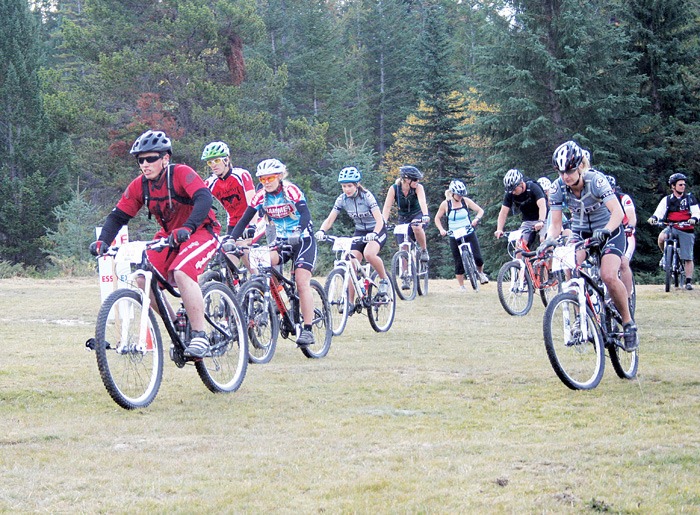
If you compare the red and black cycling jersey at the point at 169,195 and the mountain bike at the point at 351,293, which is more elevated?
the red and black cycling jersey at the point at 169,195

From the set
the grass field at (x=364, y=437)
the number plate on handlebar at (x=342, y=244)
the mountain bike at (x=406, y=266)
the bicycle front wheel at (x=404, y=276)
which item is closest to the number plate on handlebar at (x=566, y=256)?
the grass field at (x=364, y=437)

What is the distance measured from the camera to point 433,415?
7234 millimetres

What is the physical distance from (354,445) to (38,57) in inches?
1994

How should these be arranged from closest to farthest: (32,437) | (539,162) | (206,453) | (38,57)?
(206,453)
(32,437)
(539,162)
(38,57)

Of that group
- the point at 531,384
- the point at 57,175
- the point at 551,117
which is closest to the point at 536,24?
the point at 551,117

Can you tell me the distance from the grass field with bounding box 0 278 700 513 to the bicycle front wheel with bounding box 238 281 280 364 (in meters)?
0.16

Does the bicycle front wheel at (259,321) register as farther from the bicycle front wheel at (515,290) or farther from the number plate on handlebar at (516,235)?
the number plate on handlebar at (516,235)

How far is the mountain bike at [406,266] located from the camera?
17.3 m

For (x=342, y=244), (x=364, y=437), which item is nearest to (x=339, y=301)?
(x=342, y=244)

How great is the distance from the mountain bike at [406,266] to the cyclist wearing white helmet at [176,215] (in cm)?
931

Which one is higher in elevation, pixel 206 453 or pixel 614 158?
pixel 614 158

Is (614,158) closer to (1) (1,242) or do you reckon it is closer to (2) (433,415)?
(1) (1,242)

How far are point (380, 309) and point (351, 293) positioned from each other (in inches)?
30.8

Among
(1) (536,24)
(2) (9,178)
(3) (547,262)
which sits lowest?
(3) (547,262)
